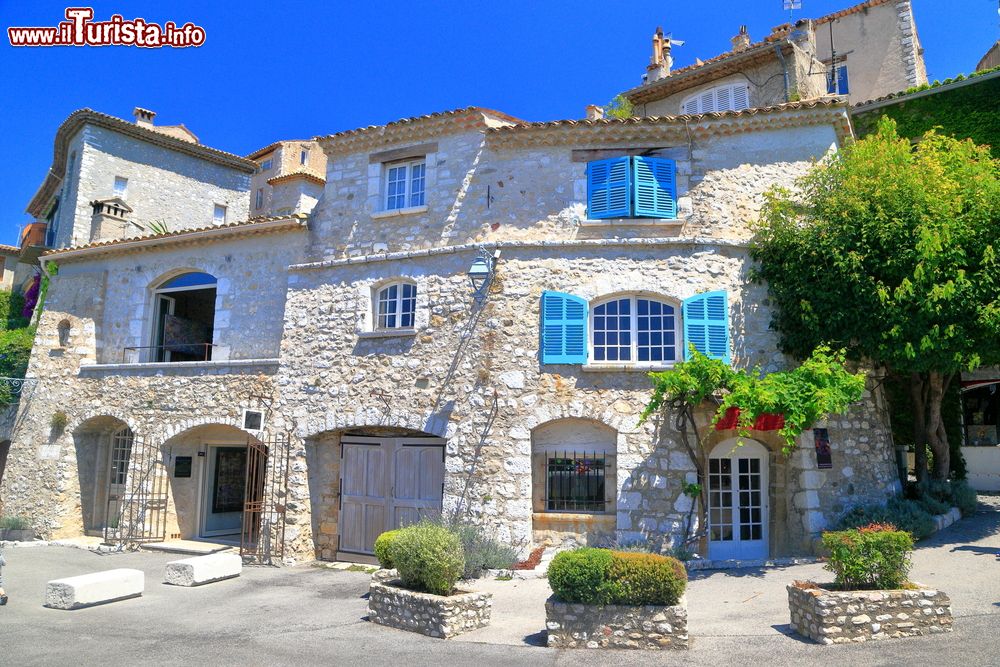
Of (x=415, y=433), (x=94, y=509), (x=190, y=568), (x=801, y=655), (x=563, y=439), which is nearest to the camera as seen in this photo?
(x=801, y=655)

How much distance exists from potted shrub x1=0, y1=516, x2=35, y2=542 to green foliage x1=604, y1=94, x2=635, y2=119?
17.7 meters

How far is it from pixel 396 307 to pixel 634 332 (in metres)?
4.63

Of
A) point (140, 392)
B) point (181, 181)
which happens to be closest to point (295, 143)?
point (181, 181)

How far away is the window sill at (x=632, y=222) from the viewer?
40.9 ft

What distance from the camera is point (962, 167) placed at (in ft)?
39.2

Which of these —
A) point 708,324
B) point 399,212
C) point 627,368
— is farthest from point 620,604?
point 399,212

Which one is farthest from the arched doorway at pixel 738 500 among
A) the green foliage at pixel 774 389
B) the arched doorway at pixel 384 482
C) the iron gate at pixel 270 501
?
the iron gate at pixel 270 501

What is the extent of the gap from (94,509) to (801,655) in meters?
16.0

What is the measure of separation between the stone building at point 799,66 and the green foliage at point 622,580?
1276 cm

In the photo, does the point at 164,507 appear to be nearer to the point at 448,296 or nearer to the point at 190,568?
the point at 190,568

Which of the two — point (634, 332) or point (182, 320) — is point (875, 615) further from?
point (182, 320)

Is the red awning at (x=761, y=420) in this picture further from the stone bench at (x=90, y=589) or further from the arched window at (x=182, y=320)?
the arched window at (x=182, y=320)

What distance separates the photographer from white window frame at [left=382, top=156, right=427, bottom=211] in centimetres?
1388

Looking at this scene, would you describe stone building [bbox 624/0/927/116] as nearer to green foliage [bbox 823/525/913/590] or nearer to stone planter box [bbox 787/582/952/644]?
green foliage [bbox 823/525/913/590]
